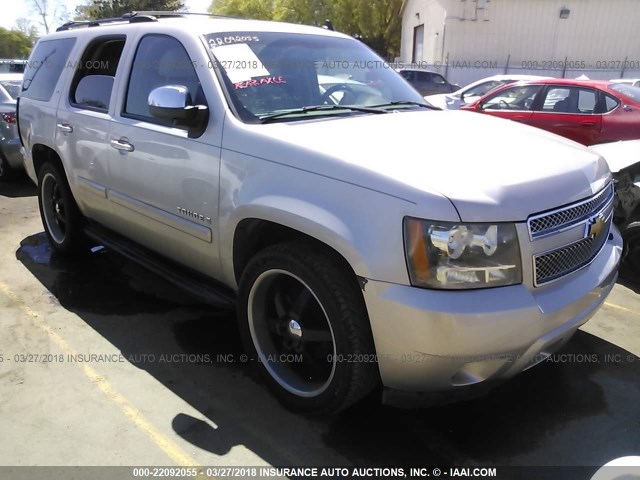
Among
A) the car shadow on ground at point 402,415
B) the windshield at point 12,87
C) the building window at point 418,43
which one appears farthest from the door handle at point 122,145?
the building window at point 418,43

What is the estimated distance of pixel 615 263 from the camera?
2.85 meters

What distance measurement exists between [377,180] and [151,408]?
1.75 m

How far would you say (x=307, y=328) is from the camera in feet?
9.34

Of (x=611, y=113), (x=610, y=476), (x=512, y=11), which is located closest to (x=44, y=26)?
(x=512, y=11)

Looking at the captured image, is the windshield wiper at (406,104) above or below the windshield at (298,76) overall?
below

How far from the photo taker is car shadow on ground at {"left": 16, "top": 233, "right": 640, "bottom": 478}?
8.57ft

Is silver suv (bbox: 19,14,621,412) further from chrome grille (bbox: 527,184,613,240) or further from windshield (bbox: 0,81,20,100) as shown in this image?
windshield (bbox: 0,81,20,100)

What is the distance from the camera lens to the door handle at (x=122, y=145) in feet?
11.7

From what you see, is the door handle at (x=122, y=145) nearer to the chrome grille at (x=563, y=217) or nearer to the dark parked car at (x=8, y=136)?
the chrome grille at (x=563, y=217)

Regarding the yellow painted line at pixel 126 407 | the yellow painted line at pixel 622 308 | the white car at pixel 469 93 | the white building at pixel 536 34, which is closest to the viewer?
the yellow painted line at pixel 126 407

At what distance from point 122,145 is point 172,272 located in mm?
917

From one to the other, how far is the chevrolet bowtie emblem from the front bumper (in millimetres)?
261

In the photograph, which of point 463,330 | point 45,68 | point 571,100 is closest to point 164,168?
point 463,330

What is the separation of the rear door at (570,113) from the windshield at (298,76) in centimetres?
511
